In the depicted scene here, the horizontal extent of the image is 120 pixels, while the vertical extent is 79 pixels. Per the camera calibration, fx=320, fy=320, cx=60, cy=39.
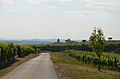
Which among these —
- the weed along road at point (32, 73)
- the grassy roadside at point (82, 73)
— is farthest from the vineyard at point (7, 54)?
the grassy roadside at point (82, 73)

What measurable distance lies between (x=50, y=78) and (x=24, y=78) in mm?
2990

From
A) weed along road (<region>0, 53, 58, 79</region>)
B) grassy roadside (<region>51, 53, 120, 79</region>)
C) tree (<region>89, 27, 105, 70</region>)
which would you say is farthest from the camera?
tree (<region>89, 27, 105, 70</region>)

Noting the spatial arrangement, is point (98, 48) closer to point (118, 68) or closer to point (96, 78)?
point (118, 68)

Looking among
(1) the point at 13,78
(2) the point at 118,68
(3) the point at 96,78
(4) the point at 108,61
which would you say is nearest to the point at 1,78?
(1) the point at 13,78

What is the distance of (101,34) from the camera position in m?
60.4

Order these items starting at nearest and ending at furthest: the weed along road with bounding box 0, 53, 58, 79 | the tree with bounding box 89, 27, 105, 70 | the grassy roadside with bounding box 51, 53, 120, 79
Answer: the weed along road with bounding box 0, 53, 58, 79 < the grassy roadside with bounding box 51, 53, 120, 79 < the tree with bounding box 89, 27, 105, 70

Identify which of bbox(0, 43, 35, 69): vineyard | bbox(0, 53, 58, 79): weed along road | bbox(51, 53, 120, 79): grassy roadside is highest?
bbox(0, 43, 35, 69): vineyard

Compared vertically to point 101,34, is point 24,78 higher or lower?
lower

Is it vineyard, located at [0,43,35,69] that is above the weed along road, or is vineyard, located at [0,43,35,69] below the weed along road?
above

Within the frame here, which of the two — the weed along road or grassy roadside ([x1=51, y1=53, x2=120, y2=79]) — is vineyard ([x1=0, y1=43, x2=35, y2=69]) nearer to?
the weed along road

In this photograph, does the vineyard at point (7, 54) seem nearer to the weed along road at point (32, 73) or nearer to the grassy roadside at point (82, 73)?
the weed along road at point (32, 73)

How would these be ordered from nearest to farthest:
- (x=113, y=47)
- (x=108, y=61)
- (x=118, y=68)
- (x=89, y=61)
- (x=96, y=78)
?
(x=96, y=78) → (x=118, y=68) → (x=108, y=61) → (x=89, y=61) → (x=113, y=47)

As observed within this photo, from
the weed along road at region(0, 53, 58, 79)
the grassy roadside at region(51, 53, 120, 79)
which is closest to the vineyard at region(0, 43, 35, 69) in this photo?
the weed along road at region(0, 53, 58, 79)

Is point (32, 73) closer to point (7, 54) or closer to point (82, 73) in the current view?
point (82, 73)
